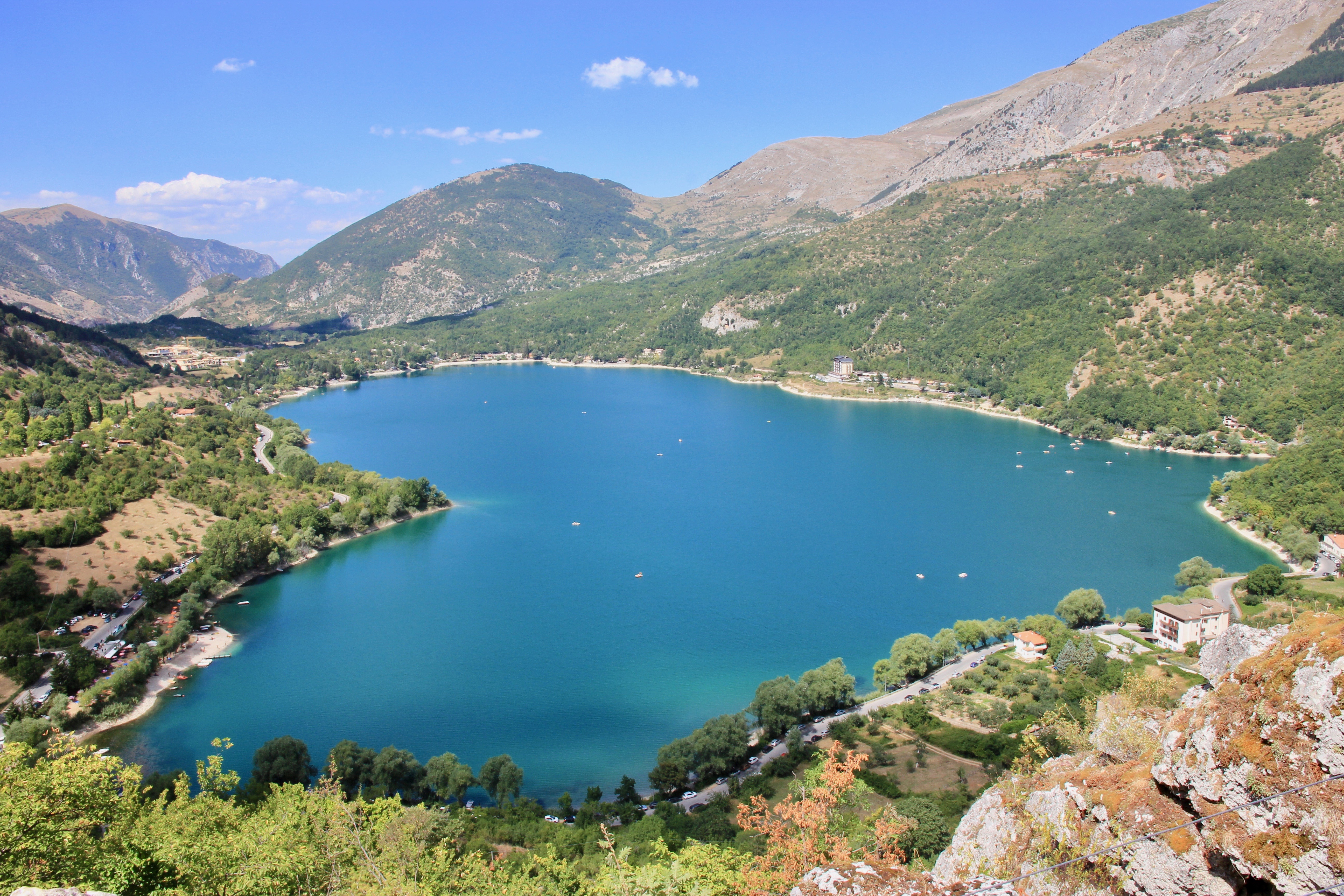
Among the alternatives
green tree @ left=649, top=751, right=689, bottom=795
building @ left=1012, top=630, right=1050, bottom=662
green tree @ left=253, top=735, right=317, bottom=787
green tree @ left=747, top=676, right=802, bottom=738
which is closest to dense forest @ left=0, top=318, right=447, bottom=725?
green tree @ left=253, top=735, right=317, bottom=787

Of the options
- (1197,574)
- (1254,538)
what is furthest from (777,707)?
(1254,538)

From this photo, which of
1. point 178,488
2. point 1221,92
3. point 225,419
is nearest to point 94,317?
point 225,419

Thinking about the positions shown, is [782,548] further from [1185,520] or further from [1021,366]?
[1021,366]

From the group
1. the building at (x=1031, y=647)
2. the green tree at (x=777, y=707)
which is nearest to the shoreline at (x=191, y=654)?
the green tree at (x=777, y=707)

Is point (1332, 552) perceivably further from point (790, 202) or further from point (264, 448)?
point (790, 202)

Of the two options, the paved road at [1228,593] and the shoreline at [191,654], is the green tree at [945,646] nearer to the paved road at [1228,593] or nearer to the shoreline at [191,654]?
the paved road at [1228,593]

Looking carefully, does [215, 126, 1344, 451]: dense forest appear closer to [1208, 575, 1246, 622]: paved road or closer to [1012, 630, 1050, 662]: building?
[1208, 575, 1246, 622]: paved road
